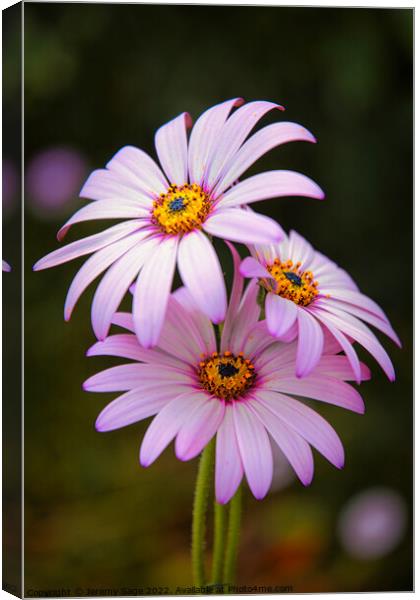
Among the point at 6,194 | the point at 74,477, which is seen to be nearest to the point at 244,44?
the point at 6,194

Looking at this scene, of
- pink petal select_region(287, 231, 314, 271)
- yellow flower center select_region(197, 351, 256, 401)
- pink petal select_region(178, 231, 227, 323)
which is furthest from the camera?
pink petal select_region(287, 231, 314, 271)

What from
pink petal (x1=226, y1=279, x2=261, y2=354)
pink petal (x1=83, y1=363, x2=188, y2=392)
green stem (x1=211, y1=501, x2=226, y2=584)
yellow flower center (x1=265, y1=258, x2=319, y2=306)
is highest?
yellow flower center (x1=265, y1=258, x2=319, y2=306)

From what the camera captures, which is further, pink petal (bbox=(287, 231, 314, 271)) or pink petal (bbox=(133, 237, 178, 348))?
pink petal (bbox=(287, 231, 314, 271))

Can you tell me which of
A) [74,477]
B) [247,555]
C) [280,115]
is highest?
[280,115]

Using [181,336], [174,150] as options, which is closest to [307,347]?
[181,336]

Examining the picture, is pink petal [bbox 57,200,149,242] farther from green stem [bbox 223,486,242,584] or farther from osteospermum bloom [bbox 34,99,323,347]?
green stem [bbox 223,486,242,584]

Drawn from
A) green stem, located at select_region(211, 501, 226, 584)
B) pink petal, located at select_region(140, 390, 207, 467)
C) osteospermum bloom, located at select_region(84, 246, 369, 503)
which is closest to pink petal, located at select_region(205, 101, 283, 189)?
osteospermum bloom, located at select_region(84, 246, 369, 503)

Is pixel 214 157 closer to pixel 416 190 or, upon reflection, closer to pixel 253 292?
pixel 253 292

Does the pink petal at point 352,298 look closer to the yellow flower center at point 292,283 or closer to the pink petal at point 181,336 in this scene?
the yellow flower center at point 292,283
